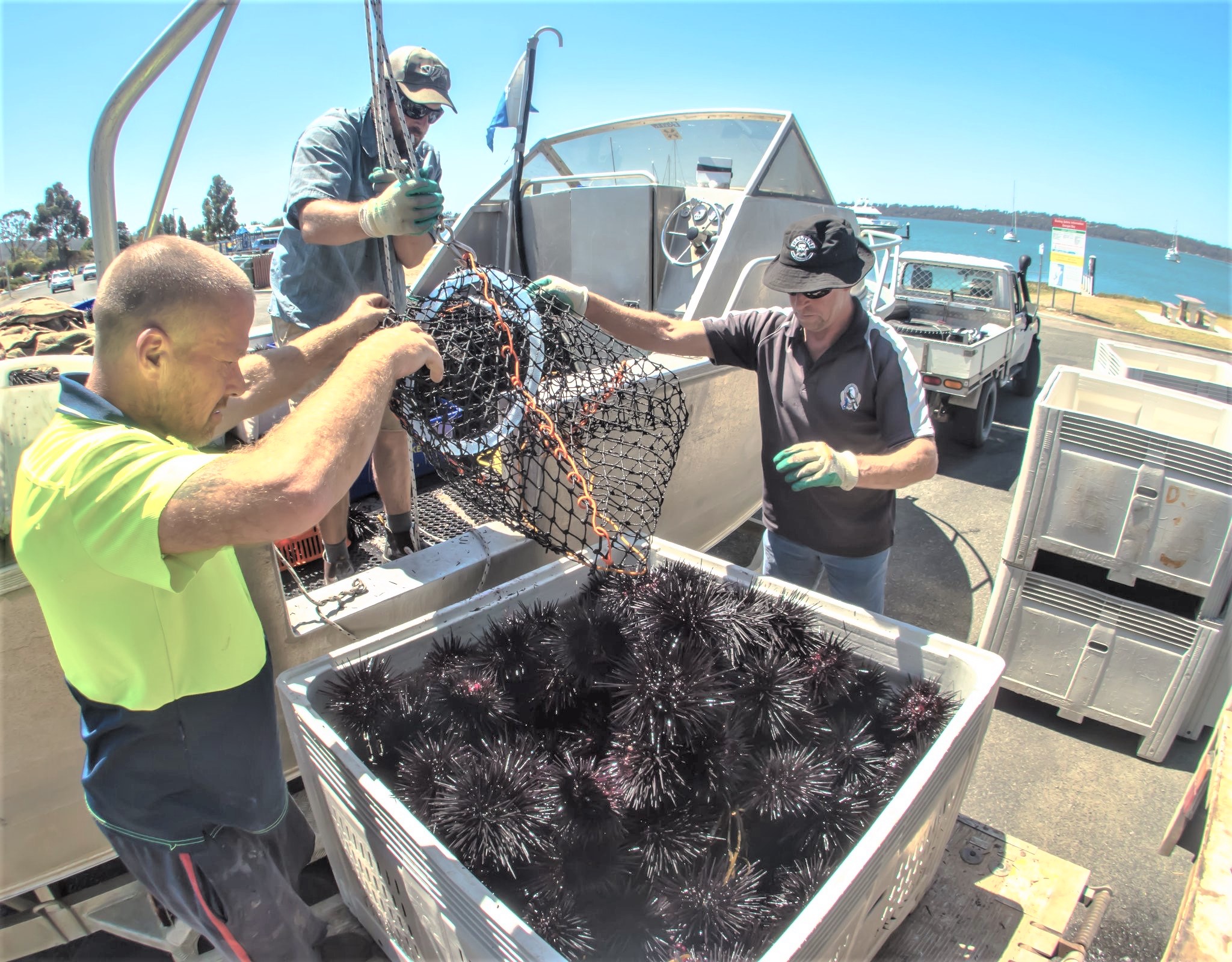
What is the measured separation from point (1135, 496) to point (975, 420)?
445cm

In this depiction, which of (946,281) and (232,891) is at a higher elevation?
(232,891)

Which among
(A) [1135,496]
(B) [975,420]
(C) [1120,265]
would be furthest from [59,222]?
(C) [1120,265]

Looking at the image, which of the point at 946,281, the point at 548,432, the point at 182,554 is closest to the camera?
the point at 182,554

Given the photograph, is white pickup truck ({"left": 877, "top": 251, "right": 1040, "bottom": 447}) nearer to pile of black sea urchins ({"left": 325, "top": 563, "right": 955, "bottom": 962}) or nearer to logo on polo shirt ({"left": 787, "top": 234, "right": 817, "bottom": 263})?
logo on polo shirt ({"left": 787, "top": 234, "right": 817, "bottom": 263})

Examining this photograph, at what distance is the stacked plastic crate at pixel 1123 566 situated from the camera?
2.64 m

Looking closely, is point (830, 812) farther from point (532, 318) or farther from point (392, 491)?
point (392, 491)

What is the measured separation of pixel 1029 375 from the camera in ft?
30.0

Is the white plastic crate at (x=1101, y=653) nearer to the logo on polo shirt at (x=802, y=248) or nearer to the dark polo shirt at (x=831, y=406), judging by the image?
the dark polo shirt at (x=831, y=406)

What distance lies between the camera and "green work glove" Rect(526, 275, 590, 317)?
85.4 inches

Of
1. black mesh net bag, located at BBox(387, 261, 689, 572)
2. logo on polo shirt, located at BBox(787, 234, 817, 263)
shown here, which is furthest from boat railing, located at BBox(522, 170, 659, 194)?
black mesh net bag, located at BBox(387, 261, 689, 572)

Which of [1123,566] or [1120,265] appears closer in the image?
[1123,566]

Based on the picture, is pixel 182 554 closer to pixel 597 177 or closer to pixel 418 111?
pixel 418 111

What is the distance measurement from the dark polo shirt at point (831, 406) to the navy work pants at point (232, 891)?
1.89 metres

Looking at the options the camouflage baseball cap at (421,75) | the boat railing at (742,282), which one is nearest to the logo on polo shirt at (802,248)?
the camouflage baseball cap at (421,75)
